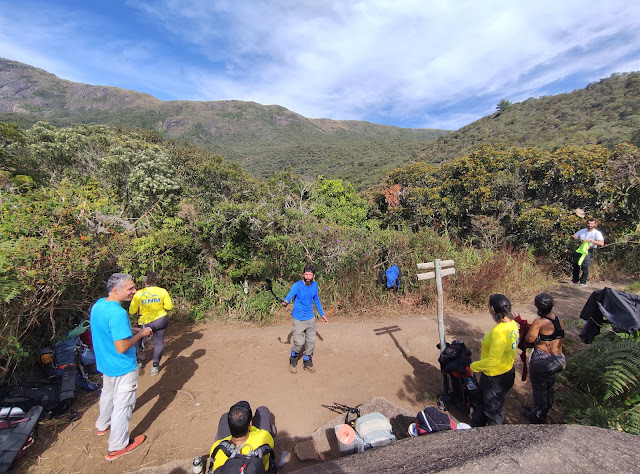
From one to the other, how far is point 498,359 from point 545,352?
67cm

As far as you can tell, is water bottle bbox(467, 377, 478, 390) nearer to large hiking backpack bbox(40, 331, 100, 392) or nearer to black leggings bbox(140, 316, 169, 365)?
black leggings bbox(140, 316, 169, 365)

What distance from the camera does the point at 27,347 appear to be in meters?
3.39

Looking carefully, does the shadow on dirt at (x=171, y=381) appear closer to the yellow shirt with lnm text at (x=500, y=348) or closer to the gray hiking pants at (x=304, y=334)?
the gray hiking pants at (x=304, y=334)

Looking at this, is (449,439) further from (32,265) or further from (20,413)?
(32,265)

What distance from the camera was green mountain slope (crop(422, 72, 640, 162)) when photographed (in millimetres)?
20836

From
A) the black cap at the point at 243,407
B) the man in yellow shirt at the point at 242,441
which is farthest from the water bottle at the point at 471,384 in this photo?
the black cap at the point at 243,407

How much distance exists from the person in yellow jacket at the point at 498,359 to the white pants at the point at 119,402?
333 cm

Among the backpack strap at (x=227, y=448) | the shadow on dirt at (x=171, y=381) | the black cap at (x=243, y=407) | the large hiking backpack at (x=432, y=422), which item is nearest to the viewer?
the backpack strap at (x=227, y=448)

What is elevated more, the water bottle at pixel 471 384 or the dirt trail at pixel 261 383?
the water bottle at pixel 471 384

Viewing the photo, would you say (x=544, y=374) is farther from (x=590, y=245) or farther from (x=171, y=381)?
(x=590, y=245)

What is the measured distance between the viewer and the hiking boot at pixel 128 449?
8.82 ft

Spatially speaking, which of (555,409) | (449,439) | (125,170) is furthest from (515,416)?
(125,170)

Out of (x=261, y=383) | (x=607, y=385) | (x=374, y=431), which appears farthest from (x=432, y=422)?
(x=261, y=383)

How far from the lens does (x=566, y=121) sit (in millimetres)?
28172
